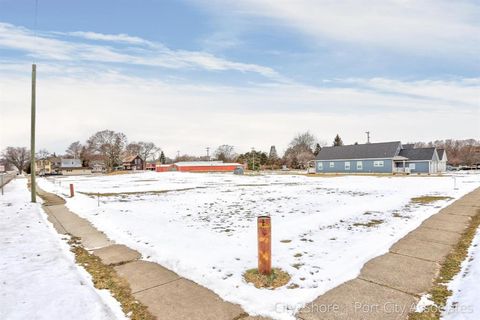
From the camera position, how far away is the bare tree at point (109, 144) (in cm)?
7900

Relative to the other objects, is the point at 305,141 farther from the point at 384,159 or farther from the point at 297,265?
the point at 297,265

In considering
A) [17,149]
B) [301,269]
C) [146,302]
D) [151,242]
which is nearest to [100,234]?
[151,242]

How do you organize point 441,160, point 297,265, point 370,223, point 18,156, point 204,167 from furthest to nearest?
point 18,156 → point 204,167 → point 441,160 → point 370,223 → point 297,265

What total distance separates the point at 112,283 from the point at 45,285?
41.0 inches

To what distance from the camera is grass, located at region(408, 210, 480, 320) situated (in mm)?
3725

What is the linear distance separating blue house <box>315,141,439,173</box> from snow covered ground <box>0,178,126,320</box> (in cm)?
4834

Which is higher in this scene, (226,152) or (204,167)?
(226,152)

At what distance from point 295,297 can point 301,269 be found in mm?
1107

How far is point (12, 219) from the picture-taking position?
10961mm

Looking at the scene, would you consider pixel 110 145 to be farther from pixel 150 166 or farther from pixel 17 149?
pixel 17 149

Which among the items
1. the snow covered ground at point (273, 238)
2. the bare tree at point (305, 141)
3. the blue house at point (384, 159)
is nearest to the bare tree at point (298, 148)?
the bare tree at point (305, 141)

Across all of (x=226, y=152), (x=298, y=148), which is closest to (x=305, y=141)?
(x=298, y=148)

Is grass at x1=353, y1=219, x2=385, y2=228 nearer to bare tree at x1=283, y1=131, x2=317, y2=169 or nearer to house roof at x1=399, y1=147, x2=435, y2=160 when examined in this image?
house roof at x1=399, y1=147, x2=435, y2=160

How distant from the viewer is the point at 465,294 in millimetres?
4137
